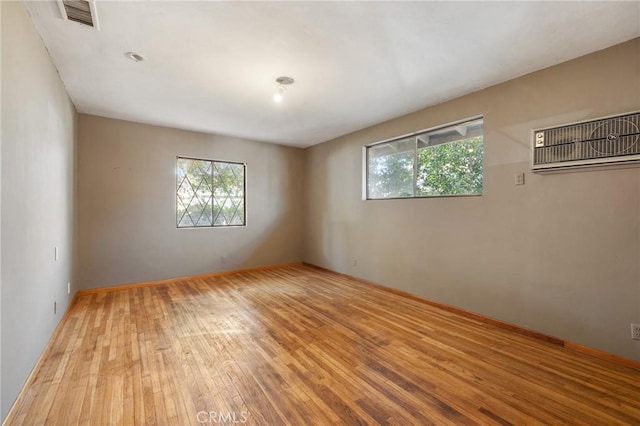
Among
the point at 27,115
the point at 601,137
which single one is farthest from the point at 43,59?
the point at 601,137

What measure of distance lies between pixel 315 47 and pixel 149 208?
358cm

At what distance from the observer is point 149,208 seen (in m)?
4.40

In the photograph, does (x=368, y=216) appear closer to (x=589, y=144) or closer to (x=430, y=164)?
(x=430, y=164)

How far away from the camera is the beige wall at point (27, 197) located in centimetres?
157

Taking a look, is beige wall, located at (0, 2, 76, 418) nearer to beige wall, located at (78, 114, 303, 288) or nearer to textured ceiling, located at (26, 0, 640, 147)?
textured ceiling, located at (26, 0, 640, 147)

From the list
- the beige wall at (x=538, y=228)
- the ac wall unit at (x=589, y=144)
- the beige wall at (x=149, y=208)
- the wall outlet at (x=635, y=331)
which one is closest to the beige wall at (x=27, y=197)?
the beige wall at (x=149, y=208)

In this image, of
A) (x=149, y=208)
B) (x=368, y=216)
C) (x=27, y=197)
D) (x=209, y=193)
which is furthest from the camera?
(x=209, y=193)

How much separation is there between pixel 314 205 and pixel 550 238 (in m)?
3.88

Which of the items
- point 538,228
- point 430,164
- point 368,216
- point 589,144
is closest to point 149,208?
point 368,216

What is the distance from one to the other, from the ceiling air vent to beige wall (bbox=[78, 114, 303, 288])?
8.10 ft

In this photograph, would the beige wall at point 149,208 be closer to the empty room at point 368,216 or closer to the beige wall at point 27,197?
the empty room at point 368,216

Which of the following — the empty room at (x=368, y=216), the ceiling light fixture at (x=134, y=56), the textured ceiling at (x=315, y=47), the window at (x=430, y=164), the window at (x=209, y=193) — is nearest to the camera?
the empty room at (x=368, y=216)

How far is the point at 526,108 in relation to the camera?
108 inches

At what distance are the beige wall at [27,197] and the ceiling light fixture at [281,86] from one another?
1.84m
